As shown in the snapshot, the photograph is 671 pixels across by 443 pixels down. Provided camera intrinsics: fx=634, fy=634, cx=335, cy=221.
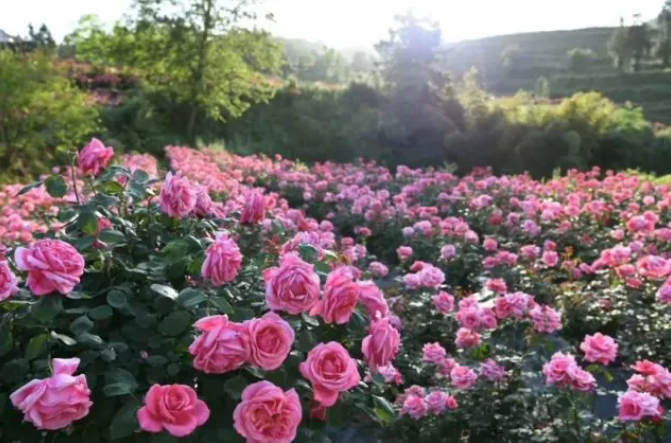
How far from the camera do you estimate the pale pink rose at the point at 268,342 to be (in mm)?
1183

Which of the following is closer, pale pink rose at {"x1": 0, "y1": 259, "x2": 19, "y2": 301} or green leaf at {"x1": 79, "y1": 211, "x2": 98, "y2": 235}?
pale pink rose at {"x1": 0, "y1": 259, "x2": 19, "y2": 301}

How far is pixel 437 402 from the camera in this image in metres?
2.48

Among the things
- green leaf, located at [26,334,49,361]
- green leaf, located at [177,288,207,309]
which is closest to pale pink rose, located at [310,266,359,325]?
green leaf, located at [177,288,207,309]

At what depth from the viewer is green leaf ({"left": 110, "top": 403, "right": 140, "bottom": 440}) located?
3.75 feet

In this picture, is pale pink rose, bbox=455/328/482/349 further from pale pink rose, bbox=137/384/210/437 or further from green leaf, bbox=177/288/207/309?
pale pink rose, bbox=137/384/210/437

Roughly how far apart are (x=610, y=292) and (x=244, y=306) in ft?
9.19

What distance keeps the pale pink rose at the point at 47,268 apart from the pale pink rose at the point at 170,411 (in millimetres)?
311

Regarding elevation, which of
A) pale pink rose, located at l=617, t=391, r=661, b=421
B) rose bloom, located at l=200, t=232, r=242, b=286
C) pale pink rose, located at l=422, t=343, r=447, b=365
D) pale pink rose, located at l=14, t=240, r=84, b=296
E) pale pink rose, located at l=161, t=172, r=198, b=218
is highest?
pale pink rose, located at l=161, t=172, r=198, b=218

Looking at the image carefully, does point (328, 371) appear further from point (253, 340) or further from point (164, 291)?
point (164, 291)

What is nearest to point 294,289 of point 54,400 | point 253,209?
point 54,400

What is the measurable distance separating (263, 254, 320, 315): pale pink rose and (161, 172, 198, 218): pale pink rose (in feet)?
1.62

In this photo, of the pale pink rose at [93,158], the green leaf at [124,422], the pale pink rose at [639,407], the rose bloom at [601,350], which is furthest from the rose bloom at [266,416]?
the rose bloom at [601,350]

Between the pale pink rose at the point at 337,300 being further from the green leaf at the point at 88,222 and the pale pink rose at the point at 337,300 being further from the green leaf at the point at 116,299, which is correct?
the green leaf at the point at 88,222

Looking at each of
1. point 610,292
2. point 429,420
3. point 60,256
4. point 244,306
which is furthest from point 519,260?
point 60,256
